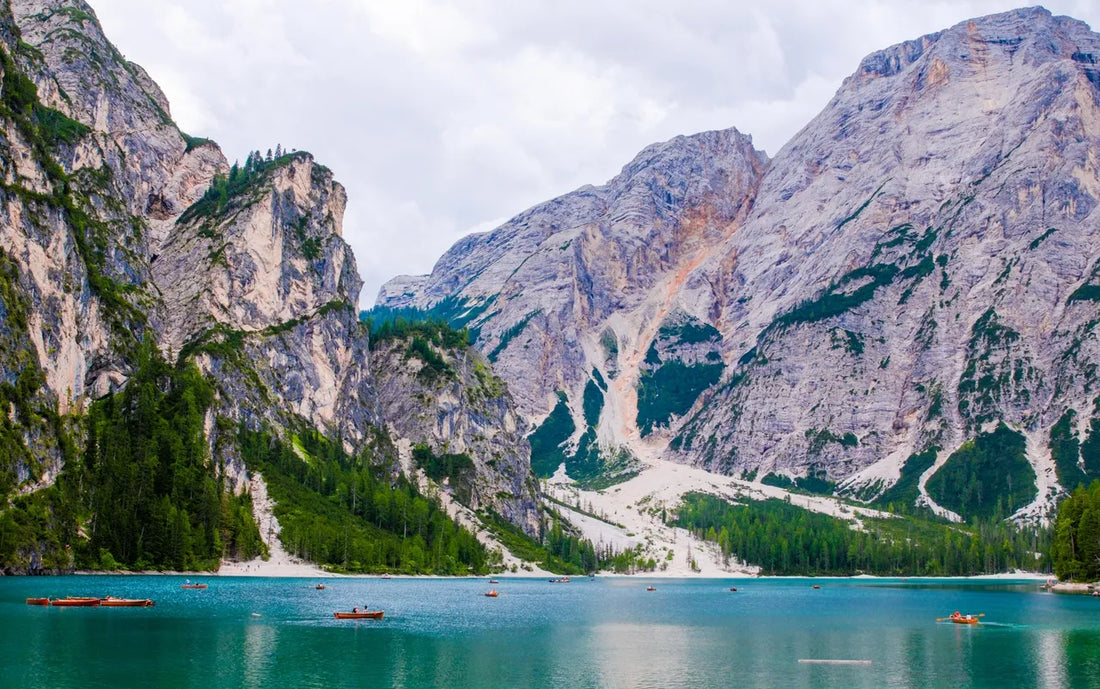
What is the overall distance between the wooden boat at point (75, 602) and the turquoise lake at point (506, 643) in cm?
408

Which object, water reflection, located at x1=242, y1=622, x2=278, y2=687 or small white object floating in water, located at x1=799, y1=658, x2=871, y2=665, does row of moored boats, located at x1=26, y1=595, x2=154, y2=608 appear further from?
small white object floating in water, located at x1=799, y1=658, x2=871, y2=665

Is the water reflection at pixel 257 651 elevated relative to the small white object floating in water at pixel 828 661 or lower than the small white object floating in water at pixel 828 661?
elevated

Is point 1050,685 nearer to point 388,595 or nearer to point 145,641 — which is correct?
point 145,641

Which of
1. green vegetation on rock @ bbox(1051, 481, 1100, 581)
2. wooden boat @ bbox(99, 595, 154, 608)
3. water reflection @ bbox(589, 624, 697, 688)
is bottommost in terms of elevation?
water reflection @ bbox(589, 624, 697, 688)

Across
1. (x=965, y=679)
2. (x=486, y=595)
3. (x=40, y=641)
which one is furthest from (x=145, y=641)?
(x=486, y=595)

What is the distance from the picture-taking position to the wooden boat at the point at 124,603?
10456cm

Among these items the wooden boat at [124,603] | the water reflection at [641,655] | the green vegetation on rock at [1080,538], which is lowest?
the water reflection at [641,655]

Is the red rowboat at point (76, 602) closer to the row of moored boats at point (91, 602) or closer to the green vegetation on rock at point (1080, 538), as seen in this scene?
the row of moored boats at point (91, 602)

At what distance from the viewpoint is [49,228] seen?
188 meters

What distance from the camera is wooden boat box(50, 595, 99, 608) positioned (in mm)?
102000

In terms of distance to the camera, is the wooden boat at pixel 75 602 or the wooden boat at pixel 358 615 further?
the wooden boat at pixel 358 615

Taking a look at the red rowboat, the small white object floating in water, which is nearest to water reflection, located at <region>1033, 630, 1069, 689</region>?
the small white object floating in water

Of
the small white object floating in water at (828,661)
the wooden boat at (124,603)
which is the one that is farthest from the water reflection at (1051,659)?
the wooden boat at (124,603)

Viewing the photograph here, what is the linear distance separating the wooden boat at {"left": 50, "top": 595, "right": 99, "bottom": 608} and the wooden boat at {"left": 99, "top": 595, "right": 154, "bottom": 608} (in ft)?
2.44
